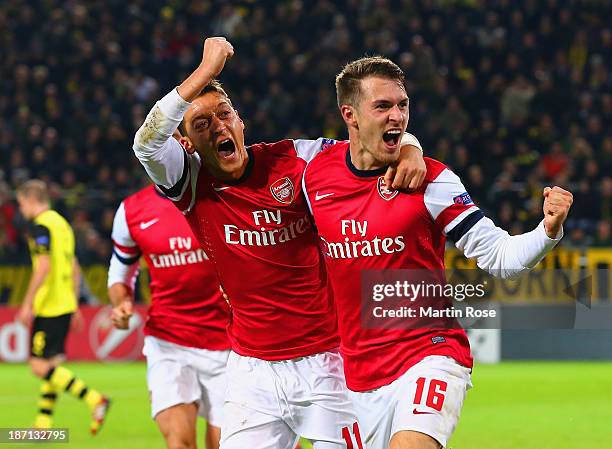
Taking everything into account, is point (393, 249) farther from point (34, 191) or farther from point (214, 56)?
point (34, 191)

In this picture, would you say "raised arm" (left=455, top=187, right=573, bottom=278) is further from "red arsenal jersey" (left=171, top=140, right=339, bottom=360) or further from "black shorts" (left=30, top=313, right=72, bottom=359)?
"black shorts" (left=30, top=313, right=72, bottom=359)

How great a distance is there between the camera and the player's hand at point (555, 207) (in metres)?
4.38

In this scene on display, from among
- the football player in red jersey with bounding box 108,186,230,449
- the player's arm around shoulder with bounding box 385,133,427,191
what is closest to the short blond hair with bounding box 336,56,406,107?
the player's arm around shoulder with bounding box 385,133,427,191

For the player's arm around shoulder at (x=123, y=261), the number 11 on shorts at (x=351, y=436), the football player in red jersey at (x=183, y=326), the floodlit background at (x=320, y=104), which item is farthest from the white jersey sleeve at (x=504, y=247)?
the floodlit background at (x=320, y=104)

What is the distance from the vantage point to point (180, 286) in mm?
7156

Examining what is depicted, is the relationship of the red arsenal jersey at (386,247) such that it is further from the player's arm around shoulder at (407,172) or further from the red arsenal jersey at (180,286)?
the red arsenal jersey at (180,286)

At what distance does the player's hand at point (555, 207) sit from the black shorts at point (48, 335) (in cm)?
712

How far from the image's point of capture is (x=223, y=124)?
544 centimetres

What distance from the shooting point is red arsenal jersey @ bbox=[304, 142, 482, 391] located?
485 centimetres

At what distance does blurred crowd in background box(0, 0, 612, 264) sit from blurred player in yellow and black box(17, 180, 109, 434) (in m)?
6.51

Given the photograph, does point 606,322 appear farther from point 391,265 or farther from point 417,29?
point 391,265

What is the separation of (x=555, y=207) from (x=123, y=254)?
12.5ft

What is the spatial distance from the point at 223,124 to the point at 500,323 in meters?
10.5

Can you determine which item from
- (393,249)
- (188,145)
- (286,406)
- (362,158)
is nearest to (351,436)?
(286,406)
